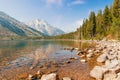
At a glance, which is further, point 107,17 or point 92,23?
point 92,23

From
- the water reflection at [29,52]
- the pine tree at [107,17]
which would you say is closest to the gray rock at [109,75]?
the water reflection at [29,52]

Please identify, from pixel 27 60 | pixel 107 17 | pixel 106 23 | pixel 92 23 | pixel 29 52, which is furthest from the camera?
pixel 92 23

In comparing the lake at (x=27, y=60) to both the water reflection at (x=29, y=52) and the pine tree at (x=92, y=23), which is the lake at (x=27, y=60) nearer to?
the water reflection at (x=29, y=52)

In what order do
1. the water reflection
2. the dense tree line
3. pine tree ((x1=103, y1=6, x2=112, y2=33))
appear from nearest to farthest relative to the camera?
1. the water reflection
2. the dense tree line
3. pine tree ((x1=103, y1=6, x2=112, y2=33))

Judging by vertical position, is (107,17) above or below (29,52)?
above

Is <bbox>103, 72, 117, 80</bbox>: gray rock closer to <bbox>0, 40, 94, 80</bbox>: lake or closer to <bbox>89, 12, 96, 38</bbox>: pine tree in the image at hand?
<bbox>0, 40, 94, 80</bbox>: lake

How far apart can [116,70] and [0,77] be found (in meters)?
12.6

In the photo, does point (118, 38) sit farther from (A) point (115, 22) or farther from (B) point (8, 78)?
(B) point (8, 78)

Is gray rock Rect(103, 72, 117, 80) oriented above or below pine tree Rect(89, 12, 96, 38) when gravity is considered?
below

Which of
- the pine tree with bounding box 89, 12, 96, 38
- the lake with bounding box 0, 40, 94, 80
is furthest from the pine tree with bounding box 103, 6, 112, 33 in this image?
the lake with bounding box 0, 40, 94, 80

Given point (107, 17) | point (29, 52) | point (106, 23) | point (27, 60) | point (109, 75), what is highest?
point (107, 17)

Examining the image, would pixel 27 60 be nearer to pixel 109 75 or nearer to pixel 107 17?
pixel 109 75

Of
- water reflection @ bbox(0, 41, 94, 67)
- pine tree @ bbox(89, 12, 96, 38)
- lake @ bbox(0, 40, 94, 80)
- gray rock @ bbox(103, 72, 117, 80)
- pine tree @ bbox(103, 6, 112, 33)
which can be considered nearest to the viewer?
gray rock @ bbox(103, 72, 117, 80)

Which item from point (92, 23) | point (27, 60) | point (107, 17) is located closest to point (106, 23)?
point (107, 17)
